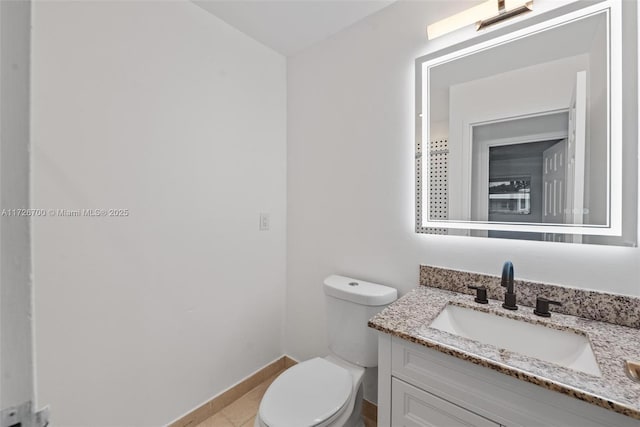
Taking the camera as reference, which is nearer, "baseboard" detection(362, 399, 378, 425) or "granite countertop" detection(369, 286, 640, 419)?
"granite countertop" detection(369, 286, 640, 419)

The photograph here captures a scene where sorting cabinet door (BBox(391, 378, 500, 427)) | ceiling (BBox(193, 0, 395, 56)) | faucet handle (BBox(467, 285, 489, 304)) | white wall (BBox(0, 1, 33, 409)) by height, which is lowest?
Result: cabinet door (BBox(391, 378, 500, 427))

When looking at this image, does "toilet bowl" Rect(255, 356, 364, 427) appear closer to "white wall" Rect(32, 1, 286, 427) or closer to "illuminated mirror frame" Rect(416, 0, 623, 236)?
"white wall" Rect(32, 1, 286, 427)

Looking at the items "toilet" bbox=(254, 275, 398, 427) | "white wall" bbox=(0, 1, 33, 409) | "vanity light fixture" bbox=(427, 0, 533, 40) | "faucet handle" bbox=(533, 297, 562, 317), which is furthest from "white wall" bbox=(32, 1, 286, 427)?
"faucet handle" bbox=(533, 297, 562, 317)

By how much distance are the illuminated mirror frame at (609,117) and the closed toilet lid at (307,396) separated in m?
0.82

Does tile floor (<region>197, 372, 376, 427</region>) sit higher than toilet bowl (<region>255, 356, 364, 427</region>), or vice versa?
toilet bowl (<region>255, 356, 364, 427</region>)

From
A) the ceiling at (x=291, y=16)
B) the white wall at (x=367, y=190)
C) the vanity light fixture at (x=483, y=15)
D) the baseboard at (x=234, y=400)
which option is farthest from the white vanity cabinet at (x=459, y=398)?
the ceiling at (x=291, y=16)

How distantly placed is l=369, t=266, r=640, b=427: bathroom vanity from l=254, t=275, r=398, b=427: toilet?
0.73 feet

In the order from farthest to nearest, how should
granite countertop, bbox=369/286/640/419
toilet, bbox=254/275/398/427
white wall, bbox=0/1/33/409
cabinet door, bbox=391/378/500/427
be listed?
toilet, bbox=254/275/398/427
cabinet door, bbox=391/378/500/427
granite countertop, bbox=369/286/640/419
white wall, bbox=0/1/33/409

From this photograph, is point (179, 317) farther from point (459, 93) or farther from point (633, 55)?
point (633, 55)

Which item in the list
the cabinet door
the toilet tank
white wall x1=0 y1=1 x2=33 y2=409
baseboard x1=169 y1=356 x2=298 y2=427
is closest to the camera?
white wall x1=0 y1=1 x2=33 y2=409

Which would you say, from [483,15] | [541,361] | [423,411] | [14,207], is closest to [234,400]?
[423,411]

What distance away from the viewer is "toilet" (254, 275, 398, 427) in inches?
42.1

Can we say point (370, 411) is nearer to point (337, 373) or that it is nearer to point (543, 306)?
point (337, 373)

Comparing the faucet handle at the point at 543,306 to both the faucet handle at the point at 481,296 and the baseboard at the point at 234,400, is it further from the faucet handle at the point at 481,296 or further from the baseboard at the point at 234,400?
the baseboard at the point at 234,400
